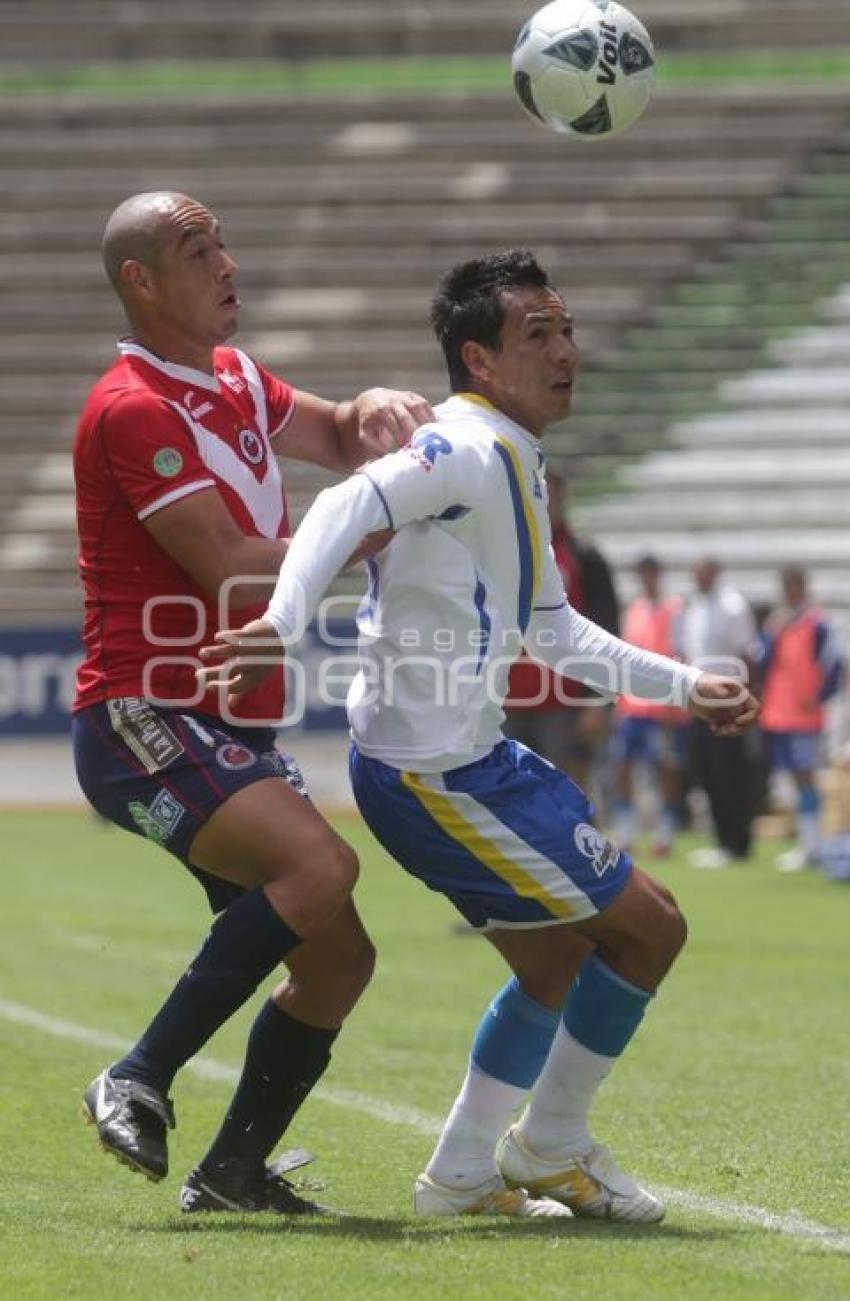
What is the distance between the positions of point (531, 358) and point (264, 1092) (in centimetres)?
168

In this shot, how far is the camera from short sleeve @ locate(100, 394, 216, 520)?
17.2 ft

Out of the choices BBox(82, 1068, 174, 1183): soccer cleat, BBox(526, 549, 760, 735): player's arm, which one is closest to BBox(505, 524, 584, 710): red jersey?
BBox(526, 549, 760, 735): player's arm

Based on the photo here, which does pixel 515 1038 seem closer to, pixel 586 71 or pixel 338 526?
pixel 338 526

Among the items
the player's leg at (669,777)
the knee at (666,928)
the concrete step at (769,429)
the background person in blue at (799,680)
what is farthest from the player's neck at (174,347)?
the concrete step at (769,429)

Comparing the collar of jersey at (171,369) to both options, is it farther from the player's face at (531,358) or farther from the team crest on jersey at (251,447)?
the player's face at (531,358)

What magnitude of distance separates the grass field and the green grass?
15.0 m

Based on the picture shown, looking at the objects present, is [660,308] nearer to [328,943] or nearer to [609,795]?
[609,795]

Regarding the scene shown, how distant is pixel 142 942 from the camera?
38.9 feet

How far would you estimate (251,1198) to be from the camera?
5492 millimetres

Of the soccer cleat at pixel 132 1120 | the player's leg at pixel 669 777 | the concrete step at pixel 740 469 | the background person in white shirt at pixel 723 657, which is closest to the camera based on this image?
the soccer cleat at pixel 132 1120

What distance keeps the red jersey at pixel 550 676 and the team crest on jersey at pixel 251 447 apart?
6.61 m

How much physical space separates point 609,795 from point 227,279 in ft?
51.0

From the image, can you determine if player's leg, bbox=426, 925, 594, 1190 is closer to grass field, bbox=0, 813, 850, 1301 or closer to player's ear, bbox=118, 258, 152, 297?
grass field, bbox=0, 813, 850, 1301

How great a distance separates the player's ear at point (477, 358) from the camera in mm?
5422
